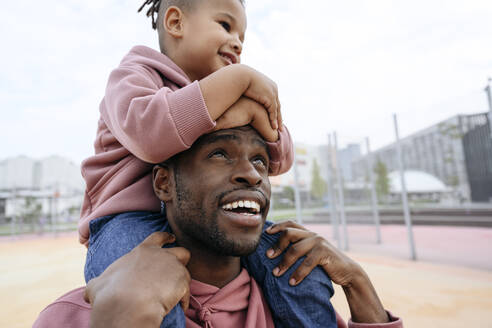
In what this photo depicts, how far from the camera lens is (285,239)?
4.80 feet

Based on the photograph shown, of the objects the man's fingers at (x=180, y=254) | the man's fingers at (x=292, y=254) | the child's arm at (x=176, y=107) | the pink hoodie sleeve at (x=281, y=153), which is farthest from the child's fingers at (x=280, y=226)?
the child's arm at (x=176, y=107)

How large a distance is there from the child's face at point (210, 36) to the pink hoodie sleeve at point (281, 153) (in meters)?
0.50

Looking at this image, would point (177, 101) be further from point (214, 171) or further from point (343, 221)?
point (343, 221)

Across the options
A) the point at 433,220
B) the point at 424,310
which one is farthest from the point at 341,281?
the point at 433,220

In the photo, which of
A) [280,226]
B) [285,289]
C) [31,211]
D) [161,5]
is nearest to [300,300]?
[285,289]

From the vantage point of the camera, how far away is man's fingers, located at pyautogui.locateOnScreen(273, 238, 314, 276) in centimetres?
137

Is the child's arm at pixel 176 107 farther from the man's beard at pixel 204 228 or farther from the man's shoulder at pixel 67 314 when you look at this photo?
the man's shoulder at pixel 67 314

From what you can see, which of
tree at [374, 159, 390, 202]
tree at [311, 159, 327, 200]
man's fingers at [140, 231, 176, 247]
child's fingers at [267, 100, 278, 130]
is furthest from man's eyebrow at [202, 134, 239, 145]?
tree at [374, 159, 390, 202]

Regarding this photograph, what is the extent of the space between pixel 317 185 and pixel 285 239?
8.31 metres

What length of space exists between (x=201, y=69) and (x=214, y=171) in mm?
660

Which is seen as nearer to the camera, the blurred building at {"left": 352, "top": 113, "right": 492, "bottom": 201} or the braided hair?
the braided hair

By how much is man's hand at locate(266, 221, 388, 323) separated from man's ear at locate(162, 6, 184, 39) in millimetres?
1126

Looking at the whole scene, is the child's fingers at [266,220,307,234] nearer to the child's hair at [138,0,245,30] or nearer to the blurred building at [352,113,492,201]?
the child's hair at [138,0,245,30]

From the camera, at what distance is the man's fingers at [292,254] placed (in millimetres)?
1367
